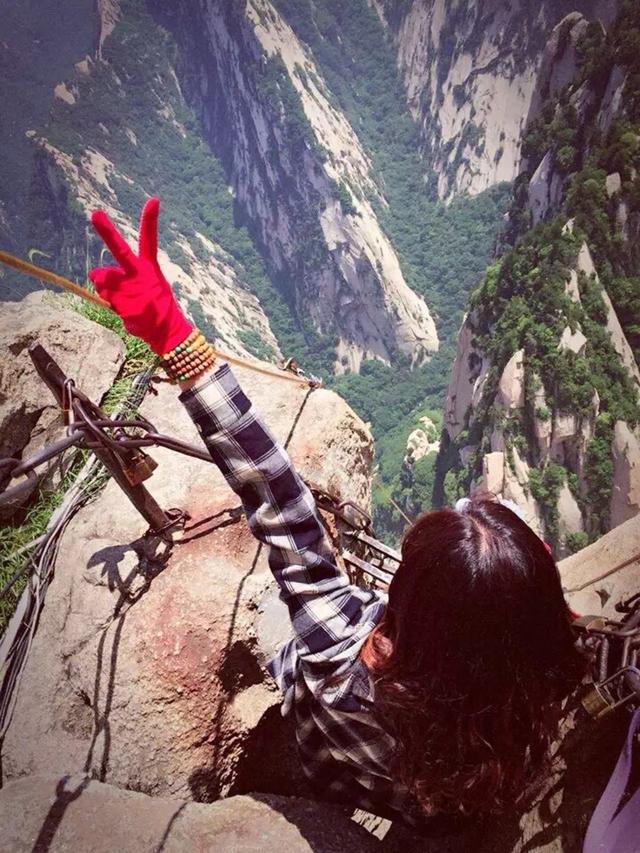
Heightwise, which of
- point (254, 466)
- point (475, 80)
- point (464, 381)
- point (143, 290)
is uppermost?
point (475, 80)

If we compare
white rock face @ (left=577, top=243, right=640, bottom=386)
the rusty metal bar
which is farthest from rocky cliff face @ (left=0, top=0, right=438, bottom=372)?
the rusty metal bar

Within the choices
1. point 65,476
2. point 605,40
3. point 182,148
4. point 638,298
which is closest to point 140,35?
point 182,148

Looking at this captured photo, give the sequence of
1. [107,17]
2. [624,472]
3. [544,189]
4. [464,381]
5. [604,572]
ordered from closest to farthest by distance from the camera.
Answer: [604,572] → [624,472] → [544,189] → [464,381] → [107,17]

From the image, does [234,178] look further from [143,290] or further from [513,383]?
[143,290]

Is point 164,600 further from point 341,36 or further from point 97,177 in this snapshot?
point 341,36

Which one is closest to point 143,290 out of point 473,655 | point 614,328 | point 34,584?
point 473,655

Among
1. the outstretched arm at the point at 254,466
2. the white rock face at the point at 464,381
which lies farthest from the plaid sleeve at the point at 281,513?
the white rock face at the point at 464,381
